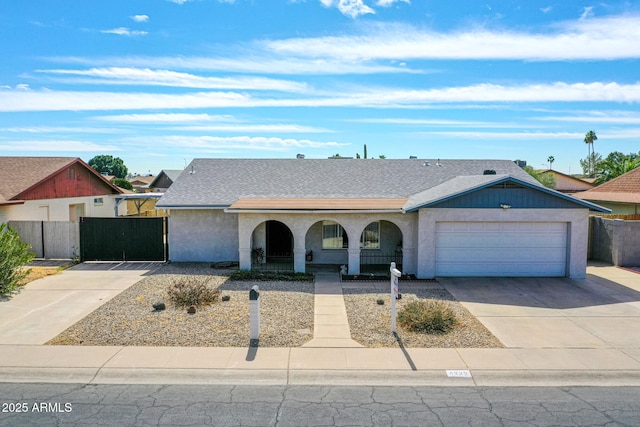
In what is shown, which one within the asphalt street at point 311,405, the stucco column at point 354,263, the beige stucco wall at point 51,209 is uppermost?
the beige stucco wall at point 51,209

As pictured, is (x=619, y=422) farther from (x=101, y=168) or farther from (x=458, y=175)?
(x=101, y=168)

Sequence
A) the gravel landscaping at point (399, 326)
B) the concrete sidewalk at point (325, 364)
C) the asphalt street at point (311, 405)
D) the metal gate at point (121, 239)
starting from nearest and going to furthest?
the asphalt street at point (311, 405)
the concrete sidewalk at point (325, 364)
the gravel landscaping at point (399, 326)
the metal gate at point (121, 239)

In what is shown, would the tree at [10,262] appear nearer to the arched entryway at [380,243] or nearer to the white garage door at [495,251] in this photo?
the arched entryway at [380,243]

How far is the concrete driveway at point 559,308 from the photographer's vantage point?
10.4 m

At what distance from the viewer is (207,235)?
64.9 feet

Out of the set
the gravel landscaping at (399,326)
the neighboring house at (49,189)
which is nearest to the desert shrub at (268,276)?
the gravel landscaping at (399,326)

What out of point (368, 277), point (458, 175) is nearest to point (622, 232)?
point (458, 175)

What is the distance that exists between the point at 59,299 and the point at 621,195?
27.5m

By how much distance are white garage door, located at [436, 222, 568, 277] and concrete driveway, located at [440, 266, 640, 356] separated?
1.57 ft

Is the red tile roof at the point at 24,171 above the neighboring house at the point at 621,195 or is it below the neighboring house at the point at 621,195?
above

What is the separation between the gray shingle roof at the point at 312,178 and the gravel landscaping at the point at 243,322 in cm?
580

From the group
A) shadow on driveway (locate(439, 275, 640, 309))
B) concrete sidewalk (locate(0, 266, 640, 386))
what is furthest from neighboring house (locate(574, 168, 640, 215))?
concrete sidewalk (locate(0, 266, 640, 386))

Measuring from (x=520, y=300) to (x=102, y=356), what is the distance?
11.3 meters

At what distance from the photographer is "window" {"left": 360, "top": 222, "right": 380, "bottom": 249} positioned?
19703 millimetres
